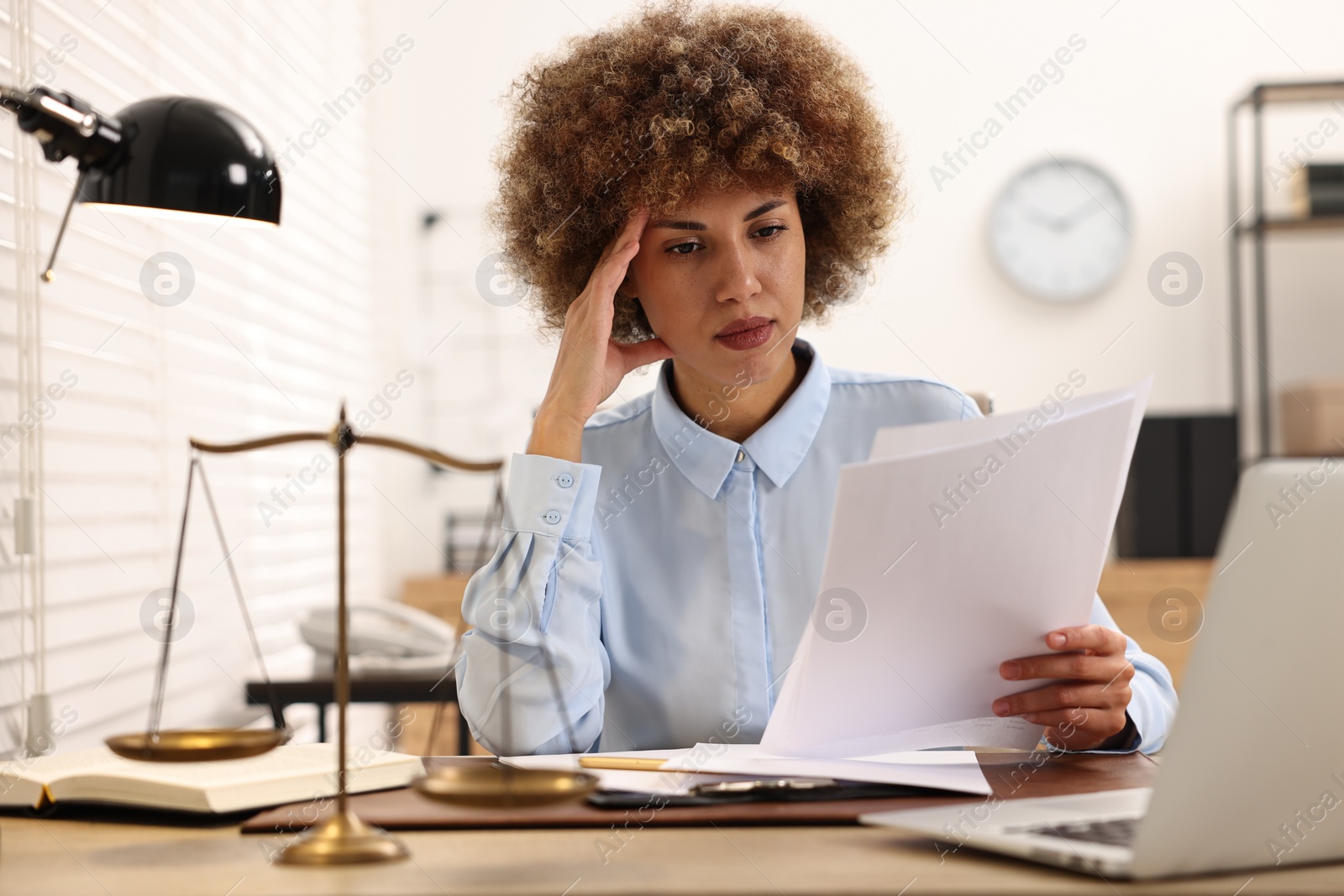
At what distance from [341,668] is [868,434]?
2.98ft

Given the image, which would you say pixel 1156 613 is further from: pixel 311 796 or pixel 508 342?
pixel 311 796

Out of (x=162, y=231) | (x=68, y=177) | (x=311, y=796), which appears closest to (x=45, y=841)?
(x=311, y=796)

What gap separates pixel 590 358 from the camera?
51.9 inches

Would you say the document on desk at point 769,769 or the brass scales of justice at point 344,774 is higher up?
the brass scales of justice at point 344,774

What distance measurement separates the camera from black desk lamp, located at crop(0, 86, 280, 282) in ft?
3.14

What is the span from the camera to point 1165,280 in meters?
3.73

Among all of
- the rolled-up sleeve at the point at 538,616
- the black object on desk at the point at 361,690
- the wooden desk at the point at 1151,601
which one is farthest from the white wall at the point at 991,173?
the rolled-up sleeve at the point at 538,616

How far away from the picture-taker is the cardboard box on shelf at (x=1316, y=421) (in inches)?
131

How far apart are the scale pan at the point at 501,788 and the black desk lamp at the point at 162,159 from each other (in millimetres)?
589

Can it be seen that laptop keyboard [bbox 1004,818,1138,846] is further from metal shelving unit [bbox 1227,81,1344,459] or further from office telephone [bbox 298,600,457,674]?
metal shelving unit [bbox 1227,81,1344,459]

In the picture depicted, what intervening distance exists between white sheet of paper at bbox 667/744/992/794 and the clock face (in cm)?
298

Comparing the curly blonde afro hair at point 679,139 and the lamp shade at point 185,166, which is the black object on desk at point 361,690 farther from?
the lamp shade at point 185,166

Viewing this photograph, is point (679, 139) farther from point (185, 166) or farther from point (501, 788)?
point (501, 788)

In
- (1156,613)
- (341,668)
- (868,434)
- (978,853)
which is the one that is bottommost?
(1156,613)
